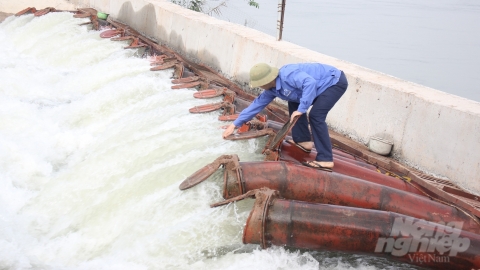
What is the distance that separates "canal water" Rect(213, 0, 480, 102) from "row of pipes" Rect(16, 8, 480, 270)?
Answer: 480 inches

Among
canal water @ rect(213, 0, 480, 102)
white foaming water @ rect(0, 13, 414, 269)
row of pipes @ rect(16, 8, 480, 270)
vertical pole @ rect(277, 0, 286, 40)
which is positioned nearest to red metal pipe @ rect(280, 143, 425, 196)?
row of pipes @ rect(16, 8, 480, 270)

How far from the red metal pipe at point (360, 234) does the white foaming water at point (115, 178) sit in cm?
17

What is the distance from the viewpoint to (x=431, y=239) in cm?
442

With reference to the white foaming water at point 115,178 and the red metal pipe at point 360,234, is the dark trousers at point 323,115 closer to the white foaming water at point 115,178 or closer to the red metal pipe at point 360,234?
the white foaming water at point 115,178

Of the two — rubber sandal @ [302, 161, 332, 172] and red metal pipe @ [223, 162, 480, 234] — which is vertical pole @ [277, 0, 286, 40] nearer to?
rubber sandal @ [302, 161, 332, 172]

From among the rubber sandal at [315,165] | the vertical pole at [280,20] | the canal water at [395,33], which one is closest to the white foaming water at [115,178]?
the rubber sandal at [315,165]

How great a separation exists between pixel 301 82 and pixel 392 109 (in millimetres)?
2457

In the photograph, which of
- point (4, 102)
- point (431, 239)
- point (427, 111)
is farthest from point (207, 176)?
point (4, 102)

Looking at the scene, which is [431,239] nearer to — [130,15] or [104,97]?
[104,97]

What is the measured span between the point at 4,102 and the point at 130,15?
240 inches

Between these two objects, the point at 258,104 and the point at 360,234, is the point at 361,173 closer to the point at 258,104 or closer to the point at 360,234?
the point at 258,104

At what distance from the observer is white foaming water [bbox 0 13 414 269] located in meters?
4.80

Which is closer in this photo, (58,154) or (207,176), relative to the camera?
(207,176)

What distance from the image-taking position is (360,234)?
448cm
